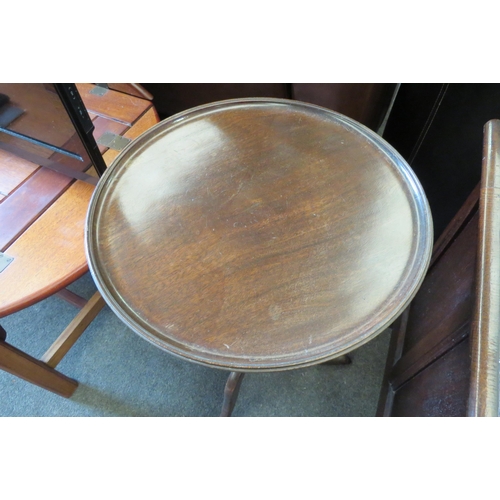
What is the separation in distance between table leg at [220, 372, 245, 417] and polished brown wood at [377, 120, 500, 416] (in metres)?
0.38

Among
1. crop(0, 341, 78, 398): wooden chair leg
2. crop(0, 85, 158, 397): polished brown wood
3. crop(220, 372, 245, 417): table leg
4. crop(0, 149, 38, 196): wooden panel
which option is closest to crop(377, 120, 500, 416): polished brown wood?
crop(220, 372, 245, 417): table leg

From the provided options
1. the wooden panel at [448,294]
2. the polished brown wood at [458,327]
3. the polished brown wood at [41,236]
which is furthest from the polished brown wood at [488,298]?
the polished brown wood at [41,236]

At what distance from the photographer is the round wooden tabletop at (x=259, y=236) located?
0.55 metres

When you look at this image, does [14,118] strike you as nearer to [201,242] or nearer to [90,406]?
[201,242]

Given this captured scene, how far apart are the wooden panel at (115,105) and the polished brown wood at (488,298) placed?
2.94 feet

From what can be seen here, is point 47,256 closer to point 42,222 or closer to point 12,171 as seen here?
point 42,222

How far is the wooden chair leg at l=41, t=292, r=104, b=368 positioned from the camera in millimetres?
973

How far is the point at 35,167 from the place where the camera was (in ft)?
3.15

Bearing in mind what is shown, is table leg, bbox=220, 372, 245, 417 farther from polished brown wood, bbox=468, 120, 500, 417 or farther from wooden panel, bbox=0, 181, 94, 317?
polished brown wood, bbox=468, 120, 500, 417

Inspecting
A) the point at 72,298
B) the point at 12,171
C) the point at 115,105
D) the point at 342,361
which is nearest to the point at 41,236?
the point at 12,171

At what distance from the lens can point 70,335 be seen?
3.28 feet

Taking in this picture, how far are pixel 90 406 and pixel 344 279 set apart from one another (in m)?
0.87
